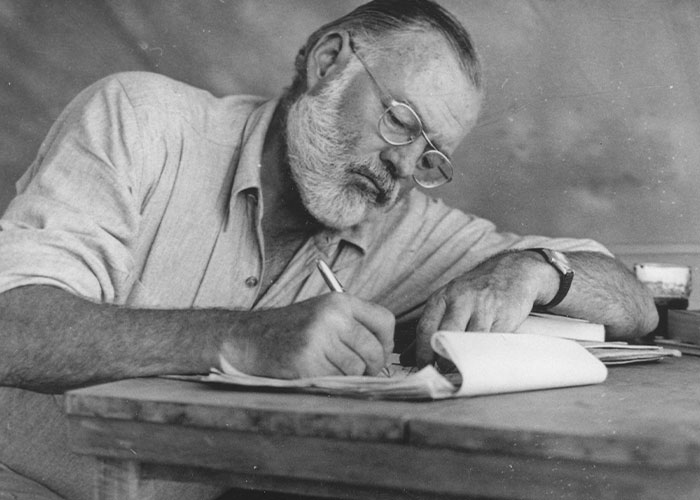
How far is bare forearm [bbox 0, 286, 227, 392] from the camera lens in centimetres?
130

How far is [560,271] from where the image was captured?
1.77 meters

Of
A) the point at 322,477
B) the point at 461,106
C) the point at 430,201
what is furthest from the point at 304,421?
the point at 430,201

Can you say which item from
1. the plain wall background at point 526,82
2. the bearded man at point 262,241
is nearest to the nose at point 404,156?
the bearded man at point 262,241

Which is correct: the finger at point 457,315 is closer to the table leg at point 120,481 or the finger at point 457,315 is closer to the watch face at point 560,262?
the watch face at point 560,262

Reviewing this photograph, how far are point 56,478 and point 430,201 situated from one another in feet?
3.91

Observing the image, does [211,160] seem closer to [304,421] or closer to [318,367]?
[318,367]

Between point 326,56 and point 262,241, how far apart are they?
1.70ft

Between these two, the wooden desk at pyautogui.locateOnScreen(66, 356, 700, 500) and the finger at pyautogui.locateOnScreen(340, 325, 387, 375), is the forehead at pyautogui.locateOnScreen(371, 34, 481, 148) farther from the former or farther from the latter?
the wooden desk at pyautogui.locateOnScreen(66, 356, 700, 500)

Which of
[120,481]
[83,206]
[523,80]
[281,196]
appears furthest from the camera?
[523,80]

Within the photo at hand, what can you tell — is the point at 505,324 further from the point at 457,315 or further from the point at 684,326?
the point at 684,326

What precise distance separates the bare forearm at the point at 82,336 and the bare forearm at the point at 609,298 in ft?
2.83

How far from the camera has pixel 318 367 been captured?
120 cm

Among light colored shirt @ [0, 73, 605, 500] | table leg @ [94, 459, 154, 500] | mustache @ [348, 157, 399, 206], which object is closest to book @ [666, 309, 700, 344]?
light colored shirt @ [0, 73, 605, 500]

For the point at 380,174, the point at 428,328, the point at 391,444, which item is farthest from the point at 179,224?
the point at 391,444
